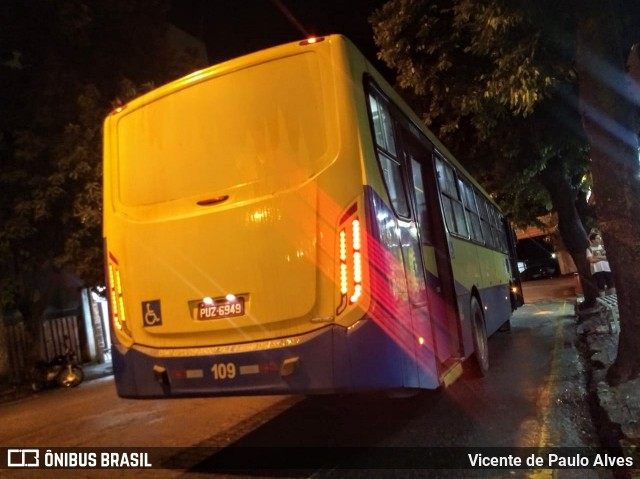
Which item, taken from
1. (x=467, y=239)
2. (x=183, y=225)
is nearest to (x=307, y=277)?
(x=183, y=225)

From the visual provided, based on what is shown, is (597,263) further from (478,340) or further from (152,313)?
(152,313)

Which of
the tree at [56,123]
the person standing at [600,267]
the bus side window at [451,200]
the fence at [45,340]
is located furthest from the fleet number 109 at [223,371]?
the person standing at [600,267]

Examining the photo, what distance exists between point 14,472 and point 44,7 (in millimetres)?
10256

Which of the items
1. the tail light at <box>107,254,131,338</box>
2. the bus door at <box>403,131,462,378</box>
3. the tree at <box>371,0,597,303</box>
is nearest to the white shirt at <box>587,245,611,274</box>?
the tree at <box>371,0,597,303</box>

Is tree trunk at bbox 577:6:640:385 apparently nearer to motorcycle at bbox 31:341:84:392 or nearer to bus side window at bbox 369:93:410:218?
bus side window at bbox 369:93:410:218

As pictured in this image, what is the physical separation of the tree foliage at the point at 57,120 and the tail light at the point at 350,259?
901 centimetres

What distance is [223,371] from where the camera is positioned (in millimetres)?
3963

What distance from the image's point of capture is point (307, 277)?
3799mm

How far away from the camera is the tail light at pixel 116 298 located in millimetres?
4477

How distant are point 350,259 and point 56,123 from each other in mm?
10964

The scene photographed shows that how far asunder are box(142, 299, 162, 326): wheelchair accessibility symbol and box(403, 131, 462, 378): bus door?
7.31 feet

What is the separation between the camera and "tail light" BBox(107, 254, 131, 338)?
448 cm

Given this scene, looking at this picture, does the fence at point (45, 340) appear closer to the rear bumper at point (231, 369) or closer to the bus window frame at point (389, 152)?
the rear bumper at point (231, 369)

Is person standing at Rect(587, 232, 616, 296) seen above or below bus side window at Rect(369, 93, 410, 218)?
below
